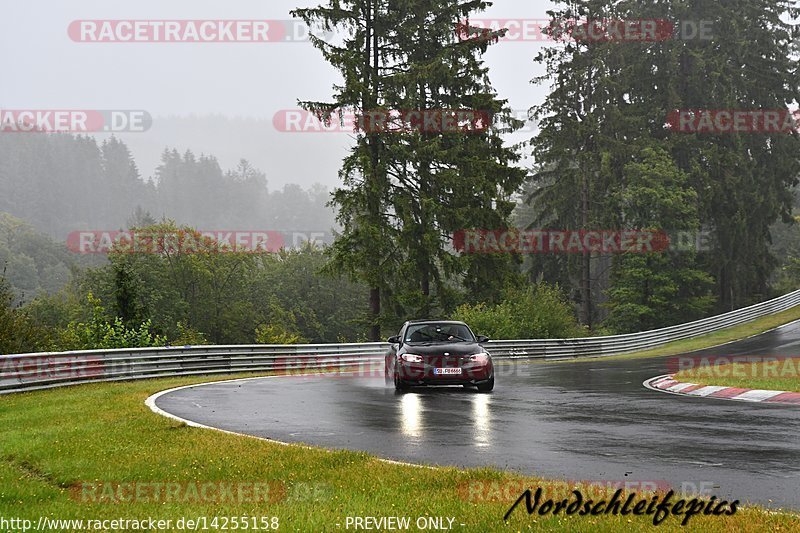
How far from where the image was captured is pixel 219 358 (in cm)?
2750

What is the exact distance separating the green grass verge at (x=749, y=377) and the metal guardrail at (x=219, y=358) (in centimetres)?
1061

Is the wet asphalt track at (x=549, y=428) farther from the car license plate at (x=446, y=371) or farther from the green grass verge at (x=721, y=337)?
the green grass verge at (x=721, y=337)

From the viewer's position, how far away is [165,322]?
7794cm

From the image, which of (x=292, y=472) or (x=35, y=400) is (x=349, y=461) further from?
(x=35, y=400)

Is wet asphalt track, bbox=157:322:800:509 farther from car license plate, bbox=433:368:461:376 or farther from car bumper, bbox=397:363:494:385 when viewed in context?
car license plate, bbox=433:368:461:376

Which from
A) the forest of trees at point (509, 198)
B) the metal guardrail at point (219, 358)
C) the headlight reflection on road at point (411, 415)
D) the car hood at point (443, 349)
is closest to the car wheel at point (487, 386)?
the car hood at point (443, 349)

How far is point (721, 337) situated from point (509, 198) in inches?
→ 630

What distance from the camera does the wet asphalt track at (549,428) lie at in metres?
8.33

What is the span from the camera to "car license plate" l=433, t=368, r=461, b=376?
18.0 metres

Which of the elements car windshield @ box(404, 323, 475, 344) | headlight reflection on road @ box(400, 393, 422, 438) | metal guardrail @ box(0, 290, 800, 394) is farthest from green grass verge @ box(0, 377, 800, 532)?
metal guardrail @ box(0, 290, 800, 394)

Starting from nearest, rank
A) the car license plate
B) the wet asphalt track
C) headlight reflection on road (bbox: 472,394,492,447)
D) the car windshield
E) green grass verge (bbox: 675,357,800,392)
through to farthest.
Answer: the wet asphalt track → headlight reflection on road (bbox: 472,394,492,447) → the car license plate → green grass verge (bbox: 675,357,800,392) → the car windshield

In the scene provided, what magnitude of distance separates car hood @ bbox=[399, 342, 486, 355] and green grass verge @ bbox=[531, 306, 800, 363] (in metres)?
20.0

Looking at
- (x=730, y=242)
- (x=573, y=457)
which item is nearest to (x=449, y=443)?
(x=573, y=457)

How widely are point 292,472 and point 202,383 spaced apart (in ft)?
47.9
